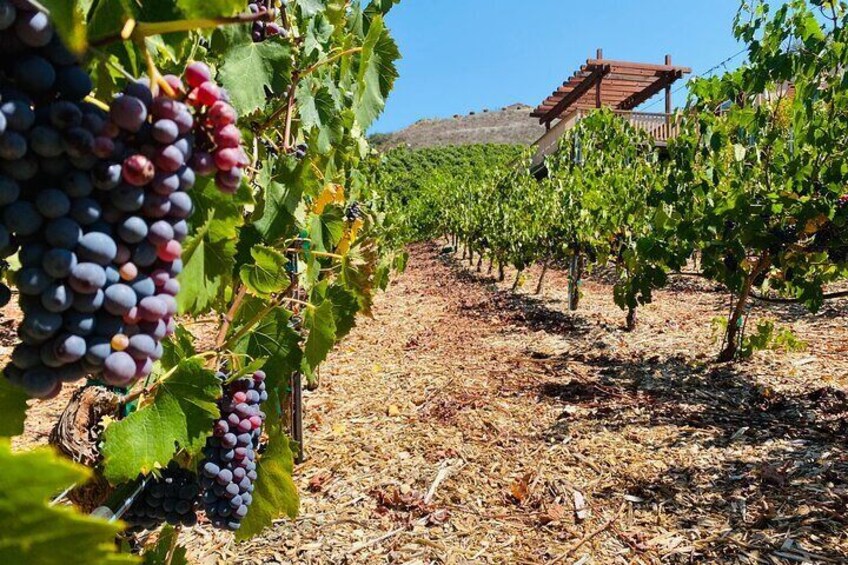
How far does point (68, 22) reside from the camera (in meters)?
0.55

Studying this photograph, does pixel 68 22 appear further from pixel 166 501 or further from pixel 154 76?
pixel 166 501

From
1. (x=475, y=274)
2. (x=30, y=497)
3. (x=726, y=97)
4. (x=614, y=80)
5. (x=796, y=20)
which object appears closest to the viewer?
(x=30, y=497)

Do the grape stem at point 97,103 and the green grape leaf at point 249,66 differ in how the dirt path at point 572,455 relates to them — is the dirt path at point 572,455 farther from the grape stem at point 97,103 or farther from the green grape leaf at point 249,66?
the grape stem at point 97,103

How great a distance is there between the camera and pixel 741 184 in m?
5.45

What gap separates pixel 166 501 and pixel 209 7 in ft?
4.73

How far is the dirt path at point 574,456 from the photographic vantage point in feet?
10.5

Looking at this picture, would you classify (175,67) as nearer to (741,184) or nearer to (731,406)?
(731,406)

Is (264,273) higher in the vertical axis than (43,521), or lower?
higher

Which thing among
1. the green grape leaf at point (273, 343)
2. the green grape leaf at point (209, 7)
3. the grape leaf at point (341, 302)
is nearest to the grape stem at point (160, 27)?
the green grape leaf at point (209, 7)

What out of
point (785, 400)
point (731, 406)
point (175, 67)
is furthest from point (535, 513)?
point (175, 67)

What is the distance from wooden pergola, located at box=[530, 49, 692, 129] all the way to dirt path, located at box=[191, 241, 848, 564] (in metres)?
10.9

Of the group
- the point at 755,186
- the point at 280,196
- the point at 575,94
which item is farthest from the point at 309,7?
the point at 575,94

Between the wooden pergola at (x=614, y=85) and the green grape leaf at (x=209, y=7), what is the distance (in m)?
16.6

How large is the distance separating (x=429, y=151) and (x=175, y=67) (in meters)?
49.8
